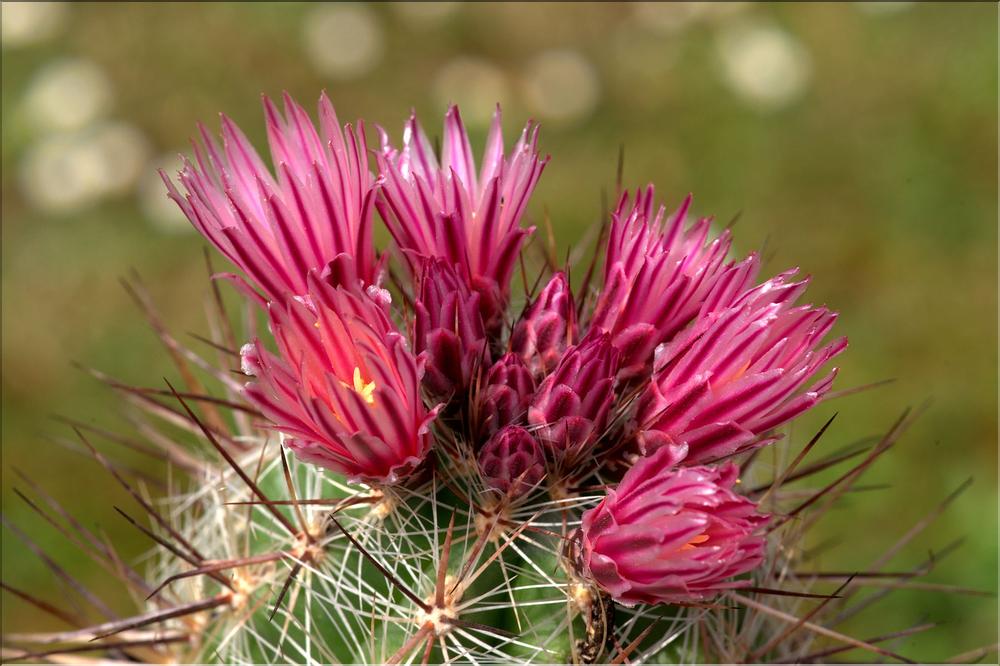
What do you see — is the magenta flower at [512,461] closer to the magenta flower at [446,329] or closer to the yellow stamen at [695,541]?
the magenta flower at [446,329]

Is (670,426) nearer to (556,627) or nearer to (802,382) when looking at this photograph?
(802,382)

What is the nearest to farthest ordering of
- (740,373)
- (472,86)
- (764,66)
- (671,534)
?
1. (671,534)
2. (740,373)
3. (764,66)
4. (472,86)

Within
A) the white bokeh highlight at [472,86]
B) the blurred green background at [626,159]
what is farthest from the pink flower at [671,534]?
the white bokeh highlight at [472,86]

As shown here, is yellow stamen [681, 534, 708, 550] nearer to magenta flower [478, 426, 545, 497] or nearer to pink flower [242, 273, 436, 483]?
magenta flower [478, 426, 545, 497]

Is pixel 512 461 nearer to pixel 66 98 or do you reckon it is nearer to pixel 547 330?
pixel 547 330

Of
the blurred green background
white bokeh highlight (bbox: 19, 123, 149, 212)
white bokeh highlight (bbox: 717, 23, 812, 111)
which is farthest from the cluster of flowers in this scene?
white bokeh highlight (bbox: 19, 123, 149, 212)

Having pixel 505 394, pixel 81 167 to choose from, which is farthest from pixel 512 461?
pixel 81 167
